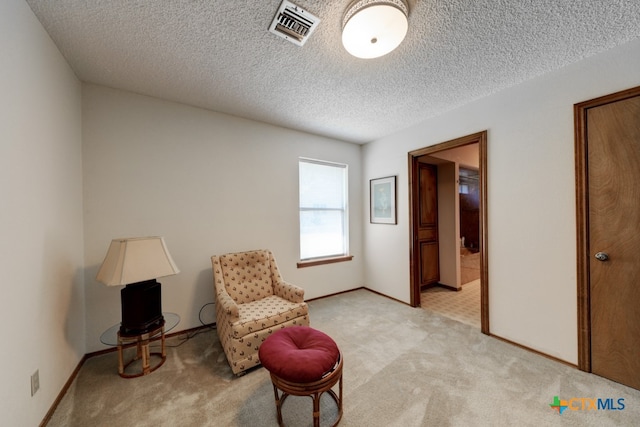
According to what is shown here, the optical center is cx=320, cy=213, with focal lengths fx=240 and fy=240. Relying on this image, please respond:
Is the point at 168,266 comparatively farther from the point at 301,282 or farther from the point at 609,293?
the point at 609,293

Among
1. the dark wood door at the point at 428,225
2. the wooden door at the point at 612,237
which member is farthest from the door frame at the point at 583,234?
the dark wood door at the point at 428,225

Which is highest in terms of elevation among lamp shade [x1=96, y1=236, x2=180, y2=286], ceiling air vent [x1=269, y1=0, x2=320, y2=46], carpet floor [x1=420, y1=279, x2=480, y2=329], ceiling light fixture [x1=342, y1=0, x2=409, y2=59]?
ceiling air vent [x1=269, y1=0, x2=320, y2=46]

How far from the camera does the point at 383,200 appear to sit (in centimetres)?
378

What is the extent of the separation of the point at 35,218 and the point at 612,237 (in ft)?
13.1

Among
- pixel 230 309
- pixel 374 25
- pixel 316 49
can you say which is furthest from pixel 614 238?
pixel 230 309

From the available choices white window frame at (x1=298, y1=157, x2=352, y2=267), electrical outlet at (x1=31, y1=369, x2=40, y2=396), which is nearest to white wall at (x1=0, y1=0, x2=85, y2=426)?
electrical outlet at (x1=31, y1=369, x2=40, y2=396)

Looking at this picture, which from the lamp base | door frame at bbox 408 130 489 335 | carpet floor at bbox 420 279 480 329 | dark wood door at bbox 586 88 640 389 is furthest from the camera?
carpet floor at bbox 420 279 480 329

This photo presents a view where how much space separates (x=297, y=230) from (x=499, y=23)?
9.28 ft

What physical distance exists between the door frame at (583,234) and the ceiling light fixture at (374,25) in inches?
66.4

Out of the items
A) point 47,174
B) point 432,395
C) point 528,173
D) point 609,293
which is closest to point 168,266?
point 47,174

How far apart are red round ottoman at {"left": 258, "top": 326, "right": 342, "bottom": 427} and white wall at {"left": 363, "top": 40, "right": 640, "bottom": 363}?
1978 millimetres

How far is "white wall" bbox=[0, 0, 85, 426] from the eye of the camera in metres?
1.25

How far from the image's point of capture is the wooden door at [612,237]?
174 cm

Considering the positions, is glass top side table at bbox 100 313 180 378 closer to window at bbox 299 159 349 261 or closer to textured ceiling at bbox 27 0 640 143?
window at bbox 299 159 349 261
